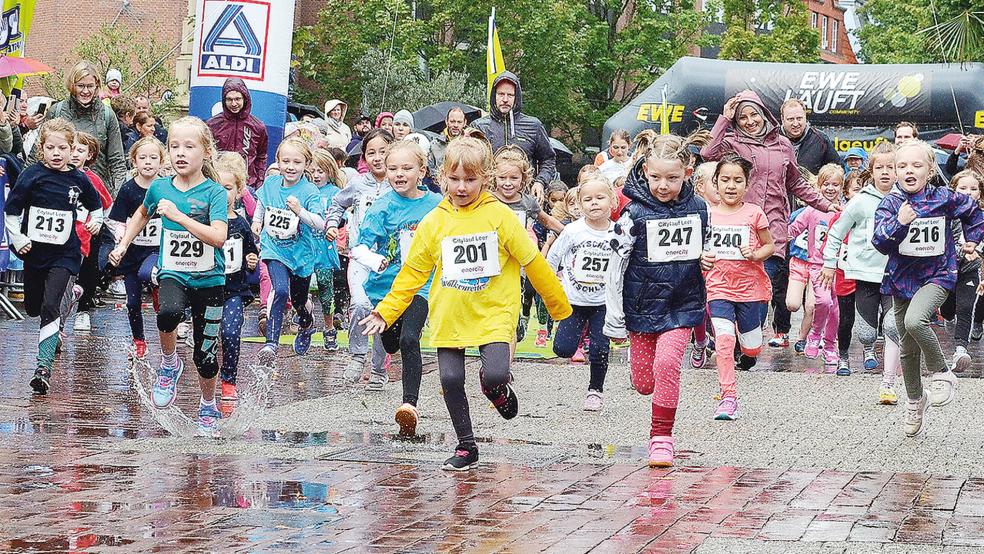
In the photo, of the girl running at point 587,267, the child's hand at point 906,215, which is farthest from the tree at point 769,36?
the child's hand at point 906,215

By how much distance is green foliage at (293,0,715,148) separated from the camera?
4656 cm

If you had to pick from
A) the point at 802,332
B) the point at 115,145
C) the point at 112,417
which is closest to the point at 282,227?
the point at 115,145

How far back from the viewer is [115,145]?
14.9 m

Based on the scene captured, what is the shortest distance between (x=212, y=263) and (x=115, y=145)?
6.55 m

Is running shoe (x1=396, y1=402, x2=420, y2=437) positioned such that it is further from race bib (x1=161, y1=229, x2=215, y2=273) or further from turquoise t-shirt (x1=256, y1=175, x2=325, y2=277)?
turquoise t-shirt (x1=256, y1=175, x2=325, y2=277)

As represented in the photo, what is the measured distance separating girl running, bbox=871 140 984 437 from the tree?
5121 centimetres

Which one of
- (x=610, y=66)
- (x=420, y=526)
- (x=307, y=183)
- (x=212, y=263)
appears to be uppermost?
(x=610, y=66)

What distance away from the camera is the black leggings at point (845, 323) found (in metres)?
13.5

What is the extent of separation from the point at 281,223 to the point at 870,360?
508 centimetres

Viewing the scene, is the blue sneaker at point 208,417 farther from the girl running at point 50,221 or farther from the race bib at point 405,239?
the girl running at point 50,221

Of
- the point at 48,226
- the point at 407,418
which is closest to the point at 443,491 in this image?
the point at 407,418

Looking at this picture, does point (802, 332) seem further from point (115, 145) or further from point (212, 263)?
point (212, 263)

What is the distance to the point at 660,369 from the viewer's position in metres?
7.95

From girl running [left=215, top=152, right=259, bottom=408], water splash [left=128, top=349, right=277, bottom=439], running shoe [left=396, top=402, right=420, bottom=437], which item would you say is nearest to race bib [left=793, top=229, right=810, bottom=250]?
water splash [left=128, top=349, right=277, bottom=439]
